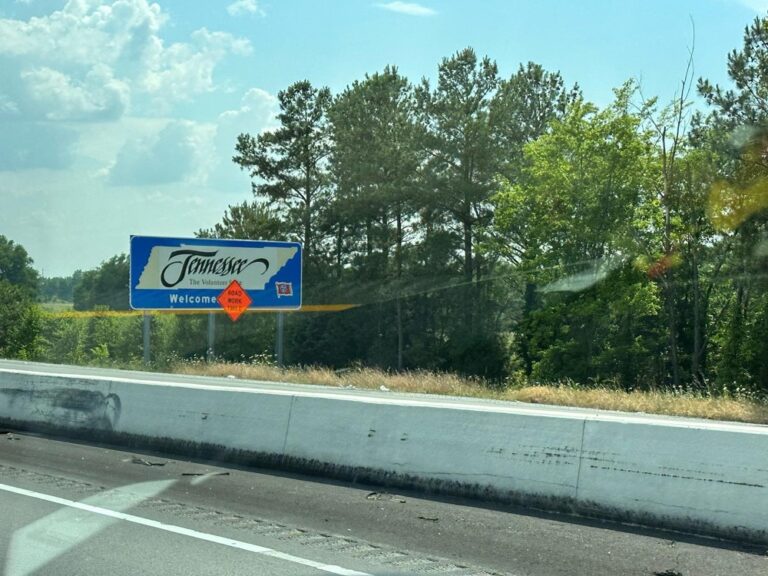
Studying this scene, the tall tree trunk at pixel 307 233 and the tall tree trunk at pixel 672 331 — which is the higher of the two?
the tall tree trunk at pixel 307 233

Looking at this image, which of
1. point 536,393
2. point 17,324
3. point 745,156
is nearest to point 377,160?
point 745,156

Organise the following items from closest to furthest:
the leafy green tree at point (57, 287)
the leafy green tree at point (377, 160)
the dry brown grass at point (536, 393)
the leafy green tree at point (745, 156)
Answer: the dry brown grass at point (536, 393) < the leafy green tree at point (745, 156) < the leafy green tree at point (377, 160) < the leafy green tree at point (57, 287)

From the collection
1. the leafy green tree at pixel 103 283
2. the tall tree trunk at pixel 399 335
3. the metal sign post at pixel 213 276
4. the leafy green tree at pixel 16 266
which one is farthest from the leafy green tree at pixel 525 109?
the leafy green tree at pixel 16 266

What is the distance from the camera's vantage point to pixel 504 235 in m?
53.5

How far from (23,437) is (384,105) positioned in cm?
4669

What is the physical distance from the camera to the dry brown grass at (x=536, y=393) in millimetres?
19531

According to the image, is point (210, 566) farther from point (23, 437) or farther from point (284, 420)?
point (23, 437)

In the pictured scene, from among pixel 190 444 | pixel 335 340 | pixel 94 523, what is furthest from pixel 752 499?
pixel 335 340

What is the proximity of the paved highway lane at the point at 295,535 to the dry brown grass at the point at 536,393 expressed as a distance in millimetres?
12163

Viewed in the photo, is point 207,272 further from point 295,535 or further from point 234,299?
point 295,535

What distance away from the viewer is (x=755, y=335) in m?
41.8

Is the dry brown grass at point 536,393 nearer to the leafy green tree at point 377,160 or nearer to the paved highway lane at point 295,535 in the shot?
the paved highway lane at point 295,535

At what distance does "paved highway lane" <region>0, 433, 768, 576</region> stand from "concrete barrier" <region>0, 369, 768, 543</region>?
0.25 m

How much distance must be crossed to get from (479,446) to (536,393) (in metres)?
15.7
